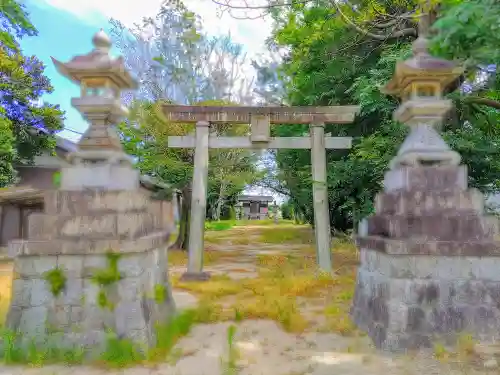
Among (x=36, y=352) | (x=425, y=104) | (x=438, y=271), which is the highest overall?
(x=425, y=104)

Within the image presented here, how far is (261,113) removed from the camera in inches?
342

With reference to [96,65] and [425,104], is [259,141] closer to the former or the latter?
Answer: [425,104]

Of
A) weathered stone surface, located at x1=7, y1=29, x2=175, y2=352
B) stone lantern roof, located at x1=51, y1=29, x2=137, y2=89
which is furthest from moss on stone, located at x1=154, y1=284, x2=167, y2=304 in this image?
stone lantern roof, located at x1=51, y1=29, x2=137, y2=89

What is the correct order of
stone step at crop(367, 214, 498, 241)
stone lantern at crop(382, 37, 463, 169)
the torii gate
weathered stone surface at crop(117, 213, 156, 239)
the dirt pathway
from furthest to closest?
the torii gate < stone lantern at crop(382, 37, 463, 169) < stone step at crop(367, 214, 498, 241) < weathered stone surface at crop(117, 213, 156, 239) < the dirt pathway

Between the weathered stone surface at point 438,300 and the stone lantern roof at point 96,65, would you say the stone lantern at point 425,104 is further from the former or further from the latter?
the stone lantern roof at point 96,65

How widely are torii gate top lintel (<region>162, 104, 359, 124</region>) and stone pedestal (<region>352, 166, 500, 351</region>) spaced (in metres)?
4.59

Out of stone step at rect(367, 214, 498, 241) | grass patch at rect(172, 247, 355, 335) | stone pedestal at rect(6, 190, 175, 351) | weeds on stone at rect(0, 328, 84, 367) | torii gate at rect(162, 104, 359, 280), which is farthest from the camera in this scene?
torii gate at rect(162, 104, 359, 280)

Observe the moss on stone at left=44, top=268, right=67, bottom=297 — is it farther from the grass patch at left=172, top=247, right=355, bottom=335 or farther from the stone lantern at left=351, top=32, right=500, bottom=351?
the stone lantern at left=351, top=32, right=500, bottom=351

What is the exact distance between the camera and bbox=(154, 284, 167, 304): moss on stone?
4789mm

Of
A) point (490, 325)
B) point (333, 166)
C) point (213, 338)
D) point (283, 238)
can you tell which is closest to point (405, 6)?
point (333, 166)

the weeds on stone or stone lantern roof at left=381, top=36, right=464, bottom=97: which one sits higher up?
stone lantern roof at left=381, top=36, right=464, bottom=97

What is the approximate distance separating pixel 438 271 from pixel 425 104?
2.01 metres

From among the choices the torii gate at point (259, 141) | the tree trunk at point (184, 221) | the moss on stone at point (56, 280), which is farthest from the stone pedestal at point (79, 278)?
the tree trunk at point (184, 221)

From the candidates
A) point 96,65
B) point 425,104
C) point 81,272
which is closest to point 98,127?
point 96,65
